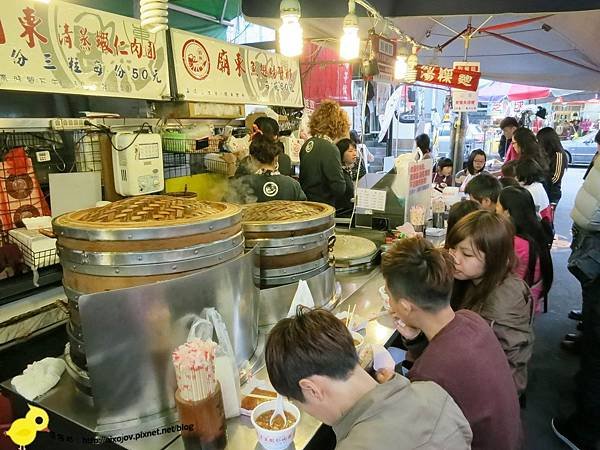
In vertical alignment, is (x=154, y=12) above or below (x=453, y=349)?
above

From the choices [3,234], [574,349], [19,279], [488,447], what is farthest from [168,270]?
[574,349]

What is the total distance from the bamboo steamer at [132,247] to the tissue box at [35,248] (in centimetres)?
93

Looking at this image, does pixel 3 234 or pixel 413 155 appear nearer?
pixel 3 234

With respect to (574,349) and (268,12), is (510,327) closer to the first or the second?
(574,349)

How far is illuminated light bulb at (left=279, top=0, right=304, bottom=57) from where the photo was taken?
227 cm

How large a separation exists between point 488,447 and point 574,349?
110 inches

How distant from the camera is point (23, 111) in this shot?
127 inches

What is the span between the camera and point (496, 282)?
186cm

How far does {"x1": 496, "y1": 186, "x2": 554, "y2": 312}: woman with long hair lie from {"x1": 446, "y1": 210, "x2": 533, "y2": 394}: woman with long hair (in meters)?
0.61

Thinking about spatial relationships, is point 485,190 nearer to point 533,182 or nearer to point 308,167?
point 533,182

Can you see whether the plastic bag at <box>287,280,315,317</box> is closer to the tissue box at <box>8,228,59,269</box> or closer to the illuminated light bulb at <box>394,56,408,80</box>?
the tissue box at <box>8,228,59,269</box>

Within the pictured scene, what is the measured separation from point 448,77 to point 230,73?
8.94ft

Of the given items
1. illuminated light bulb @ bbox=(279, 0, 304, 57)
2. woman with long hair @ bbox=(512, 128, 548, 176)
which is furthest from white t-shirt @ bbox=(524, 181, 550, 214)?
illuminated light bulb @ bbox=(279, 0, 304, 57)

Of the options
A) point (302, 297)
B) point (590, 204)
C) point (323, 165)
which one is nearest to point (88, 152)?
point (323, 165)
